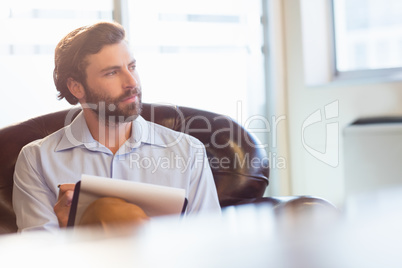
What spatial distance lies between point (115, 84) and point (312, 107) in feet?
6.29

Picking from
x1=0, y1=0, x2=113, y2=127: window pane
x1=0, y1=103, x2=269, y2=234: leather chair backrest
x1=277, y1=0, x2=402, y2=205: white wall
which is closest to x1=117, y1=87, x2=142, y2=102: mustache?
x1=0, y1=103, x2=269, y2=234: leather chair backrest

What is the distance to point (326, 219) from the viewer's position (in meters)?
0.17

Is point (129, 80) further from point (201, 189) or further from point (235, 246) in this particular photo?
point (235, 246)

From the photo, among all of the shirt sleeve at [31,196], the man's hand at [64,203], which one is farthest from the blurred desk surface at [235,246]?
the shirt sleeve at [31,196]

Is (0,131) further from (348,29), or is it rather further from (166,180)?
(348,29)

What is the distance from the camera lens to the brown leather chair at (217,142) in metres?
1.89

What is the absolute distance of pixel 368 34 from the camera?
138 inches

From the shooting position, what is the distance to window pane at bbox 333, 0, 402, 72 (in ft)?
11.1

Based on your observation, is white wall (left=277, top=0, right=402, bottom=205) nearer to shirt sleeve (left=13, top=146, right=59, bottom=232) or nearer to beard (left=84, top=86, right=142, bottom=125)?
beard (left=84, top=86, right=142, bottom=125)

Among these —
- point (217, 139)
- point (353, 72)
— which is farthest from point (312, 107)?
point (217, 139)

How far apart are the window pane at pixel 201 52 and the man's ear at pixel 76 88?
1.14m

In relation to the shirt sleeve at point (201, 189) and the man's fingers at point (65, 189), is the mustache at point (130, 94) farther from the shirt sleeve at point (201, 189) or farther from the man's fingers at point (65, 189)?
the man's fingers at point (65, 189)

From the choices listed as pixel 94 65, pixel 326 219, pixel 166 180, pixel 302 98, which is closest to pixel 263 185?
pixel 166 180

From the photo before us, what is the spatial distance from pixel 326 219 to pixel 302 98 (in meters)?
3.38
